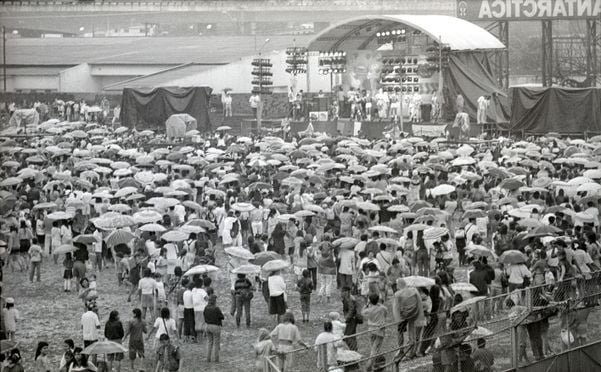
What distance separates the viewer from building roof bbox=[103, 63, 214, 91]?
61.2 m

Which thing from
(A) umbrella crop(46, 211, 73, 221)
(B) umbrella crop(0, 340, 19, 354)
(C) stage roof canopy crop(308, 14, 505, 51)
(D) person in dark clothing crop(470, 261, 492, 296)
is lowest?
(B) umbrella crop(0, 340, 19, 354)

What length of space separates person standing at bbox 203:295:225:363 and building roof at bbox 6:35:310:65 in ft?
167

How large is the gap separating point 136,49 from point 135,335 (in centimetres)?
6307

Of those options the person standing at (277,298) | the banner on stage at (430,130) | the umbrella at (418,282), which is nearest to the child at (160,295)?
the person standing at (277,298)

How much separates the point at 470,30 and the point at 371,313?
130ft

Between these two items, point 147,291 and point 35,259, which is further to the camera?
point 35,259

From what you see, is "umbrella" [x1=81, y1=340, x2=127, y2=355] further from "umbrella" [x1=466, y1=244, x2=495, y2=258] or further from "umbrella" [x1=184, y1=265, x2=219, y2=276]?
"umbrella" [x1=466, y1=244, x2=495, y2=258]

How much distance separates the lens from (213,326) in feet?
50.7

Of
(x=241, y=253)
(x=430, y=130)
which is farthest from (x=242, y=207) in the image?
(x=430, y=130)

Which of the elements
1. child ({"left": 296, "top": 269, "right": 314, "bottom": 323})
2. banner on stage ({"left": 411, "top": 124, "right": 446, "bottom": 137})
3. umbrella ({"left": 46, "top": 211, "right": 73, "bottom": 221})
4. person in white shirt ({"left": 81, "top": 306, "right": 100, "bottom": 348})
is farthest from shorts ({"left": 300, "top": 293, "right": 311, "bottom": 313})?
banner on stage ({"left": 411, "top": 124, "right": 446, "bottom": 137})

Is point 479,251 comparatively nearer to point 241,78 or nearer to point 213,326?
point 213,326

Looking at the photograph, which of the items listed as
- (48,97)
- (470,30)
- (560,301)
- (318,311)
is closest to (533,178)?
(318,311)

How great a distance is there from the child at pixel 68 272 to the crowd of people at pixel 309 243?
0.18 feet

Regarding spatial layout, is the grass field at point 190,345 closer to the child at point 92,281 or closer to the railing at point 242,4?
the child at point 92,281
